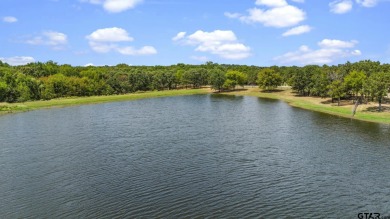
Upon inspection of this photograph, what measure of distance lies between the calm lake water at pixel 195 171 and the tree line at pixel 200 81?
3636 centimetres

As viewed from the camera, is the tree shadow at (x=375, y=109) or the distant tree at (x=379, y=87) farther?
the tree shadow at (x=375, y=109)

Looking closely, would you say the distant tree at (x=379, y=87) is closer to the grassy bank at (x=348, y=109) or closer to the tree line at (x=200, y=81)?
the tree line at (x=200, y=81)

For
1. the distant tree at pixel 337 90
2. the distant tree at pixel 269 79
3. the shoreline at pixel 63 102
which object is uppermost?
the distant tree at pixel 269 79

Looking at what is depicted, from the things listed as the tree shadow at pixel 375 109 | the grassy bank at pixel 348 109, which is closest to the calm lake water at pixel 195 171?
the grassy bank at pixel 348 109

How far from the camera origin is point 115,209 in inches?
1142

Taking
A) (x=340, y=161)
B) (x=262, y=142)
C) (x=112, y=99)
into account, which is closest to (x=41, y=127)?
(x=262, y=142)

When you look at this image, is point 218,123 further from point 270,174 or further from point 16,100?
point 16,100

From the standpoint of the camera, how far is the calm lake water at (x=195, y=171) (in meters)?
29.3

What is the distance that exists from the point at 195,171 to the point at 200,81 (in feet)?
528

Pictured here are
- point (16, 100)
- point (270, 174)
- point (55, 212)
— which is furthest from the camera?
point (16, 100)

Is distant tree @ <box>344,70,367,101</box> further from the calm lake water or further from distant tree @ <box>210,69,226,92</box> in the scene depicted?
distant tree @ <box>210,69,226,92</box>

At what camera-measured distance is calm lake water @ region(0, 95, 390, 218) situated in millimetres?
29266

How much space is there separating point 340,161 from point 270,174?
11012mm

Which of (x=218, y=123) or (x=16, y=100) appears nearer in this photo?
(x=218, y=123)
